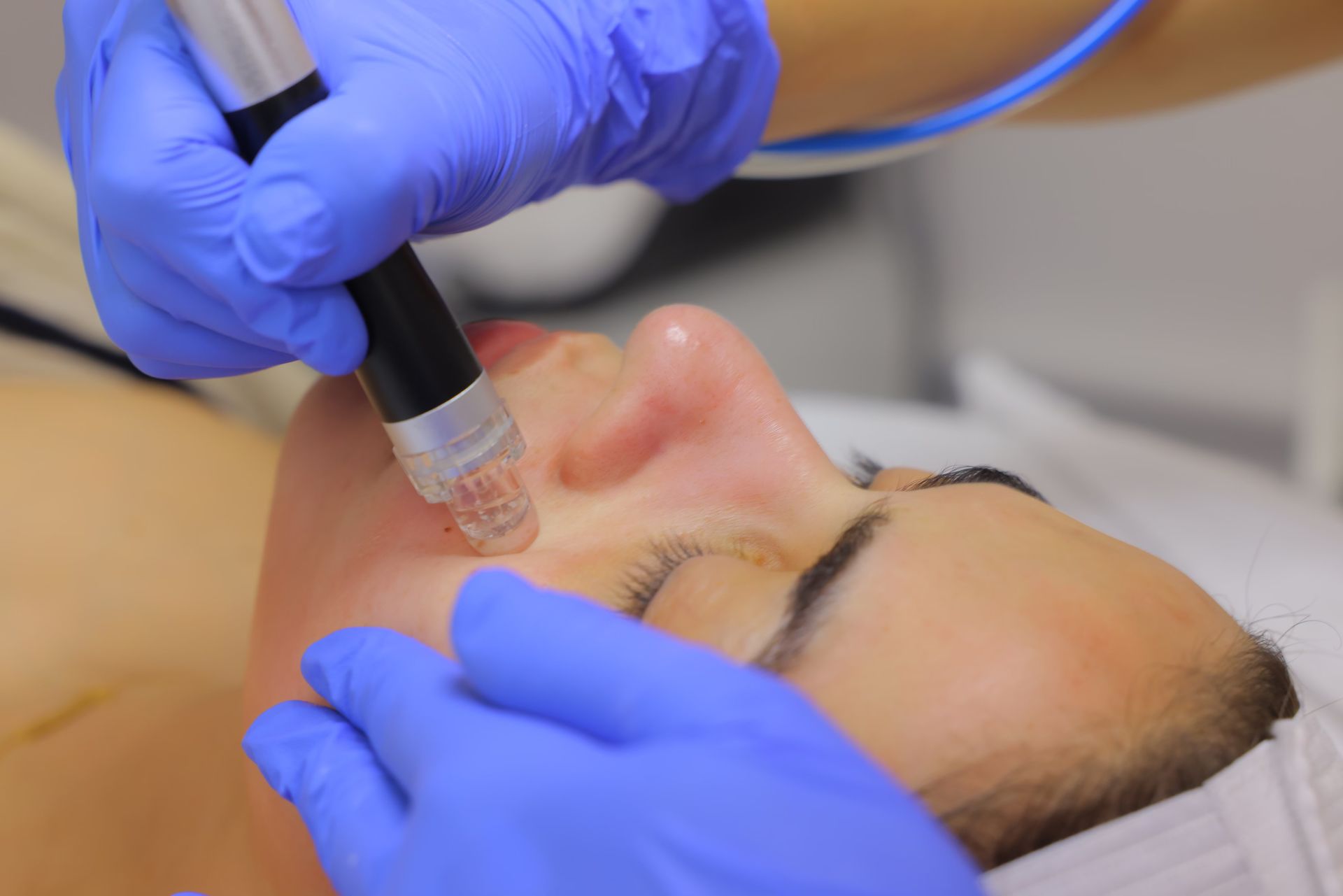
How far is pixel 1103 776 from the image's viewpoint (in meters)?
0.62

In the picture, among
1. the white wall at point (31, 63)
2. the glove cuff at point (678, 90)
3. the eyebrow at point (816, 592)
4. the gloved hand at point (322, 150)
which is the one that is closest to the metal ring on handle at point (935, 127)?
the glove cuff at point (678, 90)

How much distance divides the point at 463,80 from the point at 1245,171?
1.35 metres

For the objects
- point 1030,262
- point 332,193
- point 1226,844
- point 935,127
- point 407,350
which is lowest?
point 1030,262

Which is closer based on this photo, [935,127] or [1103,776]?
[1103,776]

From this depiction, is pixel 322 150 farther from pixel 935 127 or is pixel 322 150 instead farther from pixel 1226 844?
pixel 935 127

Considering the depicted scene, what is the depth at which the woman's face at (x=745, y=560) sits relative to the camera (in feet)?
1.98

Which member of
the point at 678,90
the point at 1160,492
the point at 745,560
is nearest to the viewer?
the point at 745,560

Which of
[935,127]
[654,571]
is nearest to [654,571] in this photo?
[654,571]

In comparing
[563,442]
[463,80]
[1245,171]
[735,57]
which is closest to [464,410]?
[563,442]

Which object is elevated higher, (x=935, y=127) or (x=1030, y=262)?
(x=935, y=127)

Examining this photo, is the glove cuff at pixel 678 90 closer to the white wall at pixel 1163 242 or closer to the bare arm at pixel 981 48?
the bare arm at pixel 981 48

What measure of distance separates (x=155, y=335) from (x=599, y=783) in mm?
493

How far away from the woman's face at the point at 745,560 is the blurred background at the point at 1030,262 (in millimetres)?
961

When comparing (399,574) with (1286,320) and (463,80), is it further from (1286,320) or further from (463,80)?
(1286,320)
